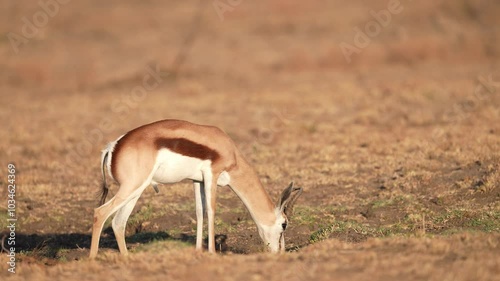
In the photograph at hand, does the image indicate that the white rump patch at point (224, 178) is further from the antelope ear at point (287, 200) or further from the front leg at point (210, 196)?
the antelope ear at point (287, 200)

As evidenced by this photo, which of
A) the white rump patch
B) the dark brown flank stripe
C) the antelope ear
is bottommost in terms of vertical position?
the antelope ear

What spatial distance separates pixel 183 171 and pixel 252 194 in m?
0.99

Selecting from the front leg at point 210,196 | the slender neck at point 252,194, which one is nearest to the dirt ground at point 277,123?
the front leg at point 210,196

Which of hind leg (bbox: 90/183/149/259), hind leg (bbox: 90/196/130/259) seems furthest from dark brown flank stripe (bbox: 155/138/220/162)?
hind leg (bbox: 90/196/130/259)

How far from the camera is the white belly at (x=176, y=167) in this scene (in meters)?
8.73

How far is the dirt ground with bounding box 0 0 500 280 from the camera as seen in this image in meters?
8.05

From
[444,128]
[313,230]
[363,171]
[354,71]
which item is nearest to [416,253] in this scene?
[313,230]

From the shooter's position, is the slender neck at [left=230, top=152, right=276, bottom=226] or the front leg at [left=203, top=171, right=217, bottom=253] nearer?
the front leg at [left=203, top=171, right=217, bottom=253]

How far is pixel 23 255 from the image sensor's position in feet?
30.3

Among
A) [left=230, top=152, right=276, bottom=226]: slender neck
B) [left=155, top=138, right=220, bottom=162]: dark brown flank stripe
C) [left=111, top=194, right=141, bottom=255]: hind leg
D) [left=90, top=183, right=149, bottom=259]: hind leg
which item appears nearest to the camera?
[left=90, top=183, right=149, bottom=259]: hind leg

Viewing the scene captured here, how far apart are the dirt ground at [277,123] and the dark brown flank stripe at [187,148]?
43.4 inches

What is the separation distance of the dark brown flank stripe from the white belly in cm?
5

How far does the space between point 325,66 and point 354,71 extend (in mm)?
1720

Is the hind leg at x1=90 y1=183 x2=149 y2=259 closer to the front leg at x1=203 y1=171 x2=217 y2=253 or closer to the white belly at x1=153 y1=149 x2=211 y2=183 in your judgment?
the white belly at x1=153 y1=149 x2=211 y2=183
